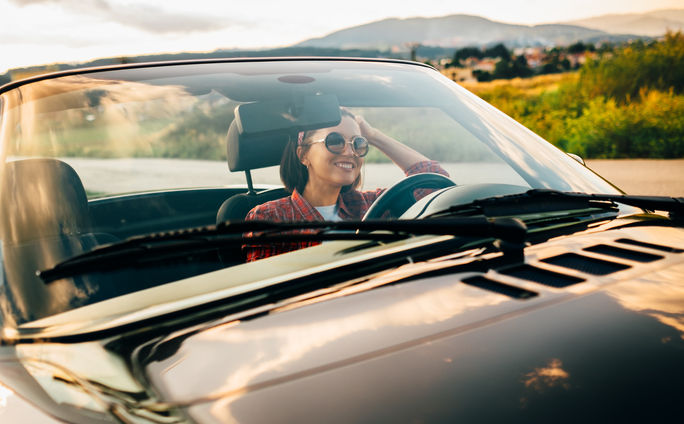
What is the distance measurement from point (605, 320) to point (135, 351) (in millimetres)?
844

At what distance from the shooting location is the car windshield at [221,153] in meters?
1.33

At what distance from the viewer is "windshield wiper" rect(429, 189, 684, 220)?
1.58 meters

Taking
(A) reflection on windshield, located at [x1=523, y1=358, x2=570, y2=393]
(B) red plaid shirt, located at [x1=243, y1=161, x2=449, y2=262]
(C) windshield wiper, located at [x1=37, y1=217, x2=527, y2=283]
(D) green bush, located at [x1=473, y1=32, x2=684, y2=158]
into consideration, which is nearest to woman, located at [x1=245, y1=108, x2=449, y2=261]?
(B) red plaid shirt, located at [x1=243, y1=161, x2=449, y2=262]

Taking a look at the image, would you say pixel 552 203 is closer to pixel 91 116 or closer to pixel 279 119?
pixel 279 119

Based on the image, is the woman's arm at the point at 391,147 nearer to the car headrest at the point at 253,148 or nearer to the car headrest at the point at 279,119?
the car headrest at the point at 279,119

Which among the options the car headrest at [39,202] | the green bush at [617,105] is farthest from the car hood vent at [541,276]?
the green bush at [617,105]

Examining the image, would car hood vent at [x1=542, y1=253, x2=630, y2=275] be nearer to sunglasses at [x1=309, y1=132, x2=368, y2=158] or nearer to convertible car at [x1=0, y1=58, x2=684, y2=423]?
convertible car at [x1=0, y1=58, x2=684, y2=423]

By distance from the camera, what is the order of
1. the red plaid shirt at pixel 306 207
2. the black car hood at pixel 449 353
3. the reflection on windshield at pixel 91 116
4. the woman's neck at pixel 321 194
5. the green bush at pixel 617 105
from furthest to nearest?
the green bush at pixel 617 105 < the woman's neck at pixel 321 194 < the red plaid shirt at pixel 306 207 < the reflection on windshield at pixel 91 116 < the black car hood at pixel 449 353

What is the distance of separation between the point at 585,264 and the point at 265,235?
718 mm

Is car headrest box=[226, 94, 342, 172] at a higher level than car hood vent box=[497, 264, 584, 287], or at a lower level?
higher

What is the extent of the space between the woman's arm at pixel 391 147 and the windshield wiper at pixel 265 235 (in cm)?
72

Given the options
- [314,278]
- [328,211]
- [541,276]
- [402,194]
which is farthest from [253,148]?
[541,276]

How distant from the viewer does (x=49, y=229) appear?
1455 mm

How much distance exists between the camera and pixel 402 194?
176 centimetres
